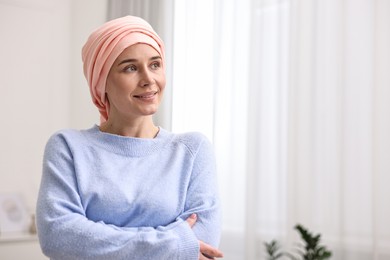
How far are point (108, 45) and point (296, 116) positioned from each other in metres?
1.68

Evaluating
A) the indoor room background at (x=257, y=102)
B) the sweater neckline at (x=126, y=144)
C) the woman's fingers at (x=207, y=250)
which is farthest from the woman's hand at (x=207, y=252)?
the indoor room background at (x=257, y=102)

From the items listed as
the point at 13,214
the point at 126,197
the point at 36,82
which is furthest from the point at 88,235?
the point at 36,82

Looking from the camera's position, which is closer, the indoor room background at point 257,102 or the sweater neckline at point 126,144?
the sweater neckline at point 126,144

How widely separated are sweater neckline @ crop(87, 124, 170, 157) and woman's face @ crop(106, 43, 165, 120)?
0.07 metres

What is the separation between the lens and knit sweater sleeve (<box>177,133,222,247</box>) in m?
1.51

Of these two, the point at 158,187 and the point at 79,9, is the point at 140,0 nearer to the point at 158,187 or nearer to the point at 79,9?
the point at 79,9

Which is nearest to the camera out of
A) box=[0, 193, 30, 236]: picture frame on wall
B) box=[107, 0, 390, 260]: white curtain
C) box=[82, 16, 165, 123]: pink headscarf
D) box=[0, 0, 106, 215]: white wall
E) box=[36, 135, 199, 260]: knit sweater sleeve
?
box=[36, 135, 199, 260]: knit sweater sleeve

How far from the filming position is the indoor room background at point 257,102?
2.72 meters

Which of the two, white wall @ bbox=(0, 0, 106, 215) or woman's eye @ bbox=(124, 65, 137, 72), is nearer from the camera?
woman's eye @ bbox=(124, 65, 137, 72)

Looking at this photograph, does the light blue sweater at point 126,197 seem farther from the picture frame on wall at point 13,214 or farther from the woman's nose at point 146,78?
the picture frame on wall at point 13,214

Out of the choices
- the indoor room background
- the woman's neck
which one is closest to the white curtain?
the indoor room background

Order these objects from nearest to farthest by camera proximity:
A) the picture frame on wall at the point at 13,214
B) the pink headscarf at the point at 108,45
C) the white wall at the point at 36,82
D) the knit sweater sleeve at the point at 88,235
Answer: the knit sweater sleeve at the point at 88,235, the pink headscarf at the point at 108,45, the picture frame on wall at the point at 13,214, the white wall at the point at 36,82

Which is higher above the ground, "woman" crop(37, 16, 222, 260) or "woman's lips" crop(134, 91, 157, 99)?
"woman's lips" crop(134, 91, 157, 99)

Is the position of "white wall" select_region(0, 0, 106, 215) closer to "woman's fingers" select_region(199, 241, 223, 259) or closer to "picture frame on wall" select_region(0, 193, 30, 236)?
"picture frame on wall" select_region(0, 193, 30, 236)
